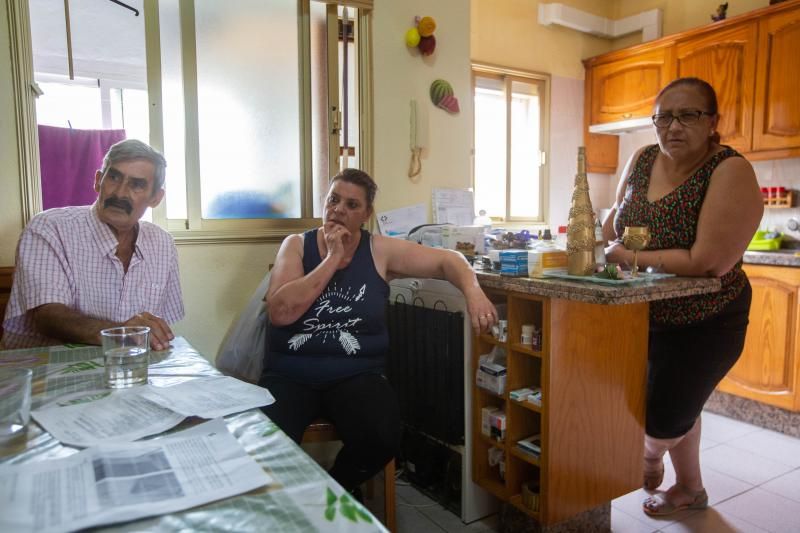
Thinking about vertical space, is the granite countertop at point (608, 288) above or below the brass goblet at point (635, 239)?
below

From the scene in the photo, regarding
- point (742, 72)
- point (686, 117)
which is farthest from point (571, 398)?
point (742, 72)

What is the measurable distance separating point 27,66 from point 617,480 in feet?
7.55

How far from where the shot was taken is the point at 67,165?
2.18m

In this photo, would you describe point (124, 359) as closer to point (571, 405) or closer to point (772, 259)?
point (571, 405)

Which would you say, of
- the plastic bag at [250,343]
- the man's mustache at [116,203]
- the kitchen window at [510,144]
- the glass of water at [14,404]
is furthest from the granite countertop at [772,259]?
the glass of water at [14,404]

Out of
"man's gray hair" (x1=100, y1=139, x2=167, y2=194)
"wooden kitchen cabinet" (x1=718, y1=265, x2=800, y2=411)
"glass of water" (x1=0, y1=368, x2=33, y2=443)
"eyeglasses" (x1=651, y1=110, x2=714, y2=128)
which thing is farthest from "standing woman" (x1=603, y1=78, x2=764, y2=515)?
"glass of water" (x1=0, y1=368, x2=33, y2=443)

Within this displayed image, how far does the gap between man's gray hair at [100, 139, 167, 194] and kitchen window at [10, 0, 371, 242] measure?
37 cm

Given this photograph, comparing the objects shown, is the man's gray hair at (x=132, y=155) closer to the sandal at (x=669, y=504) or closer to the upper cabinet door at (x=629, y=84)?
the sandal at (x=669, y=504)

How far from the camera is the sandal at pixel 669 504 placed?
1.93 m

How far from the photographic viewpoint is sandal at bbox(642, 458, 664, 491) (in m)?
1.97

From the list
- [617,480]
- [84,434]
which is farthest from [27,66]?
[617,480]

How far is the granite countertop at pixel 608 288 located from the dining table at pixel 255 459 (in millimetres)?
868

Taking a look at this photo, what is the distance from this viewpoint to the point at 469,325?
1812 mm

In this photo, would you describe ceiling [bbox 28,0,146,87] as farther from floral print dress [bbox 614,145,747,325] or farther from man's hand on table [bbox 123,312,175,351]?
floral print dress [bbox 614,145,747,325]
